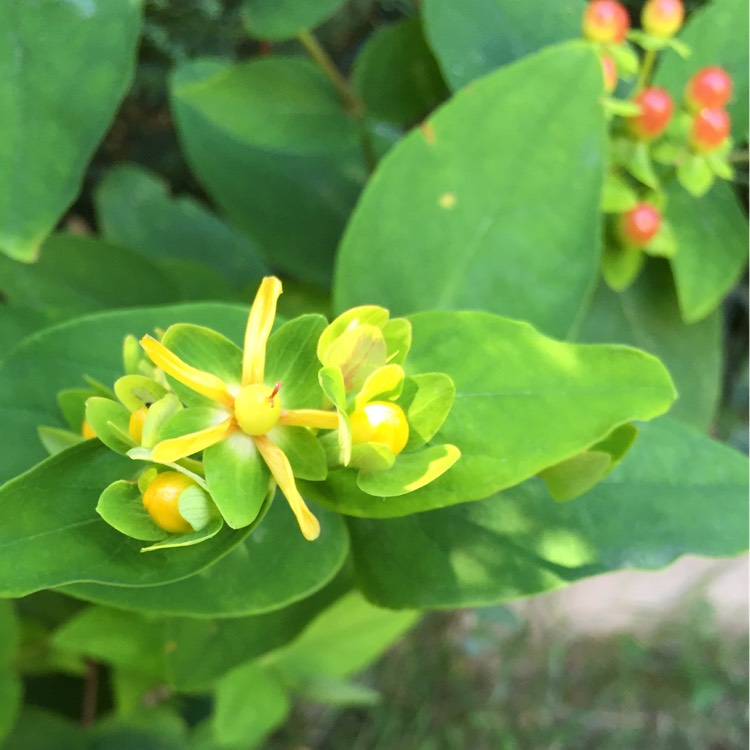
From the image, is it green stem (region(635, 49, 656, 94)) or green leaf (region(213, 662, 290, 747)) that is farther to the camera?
green leaf (region(213, 662, 290, 747))

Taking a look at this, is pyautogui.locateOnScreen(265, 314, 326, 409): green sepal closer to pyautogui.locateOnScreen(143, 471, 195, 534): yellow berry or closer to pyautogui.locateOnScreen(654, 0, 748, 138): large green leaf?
pyautogui.locateOnScreen(143, 471, 195, 534): yellow berry

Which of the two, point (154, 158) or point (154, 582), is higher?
point (154, 582)

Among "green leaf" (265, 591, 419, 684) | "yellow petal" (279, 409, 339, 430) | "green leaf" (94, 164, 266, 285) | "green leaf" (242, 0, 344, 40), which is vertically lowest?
"green leaf" (265, 591, 419, 684)

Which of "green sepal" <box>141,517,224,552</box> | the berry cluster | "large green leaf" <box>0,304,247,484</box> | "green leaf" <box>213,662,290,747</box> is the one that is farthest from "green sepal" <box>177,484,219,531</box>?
"green leaf" <box>213,662,290,747</box>

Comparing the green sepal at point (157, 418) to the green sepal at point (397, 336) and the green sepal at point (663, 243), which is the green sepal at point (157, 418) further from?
the green sepal at point (663, 243)

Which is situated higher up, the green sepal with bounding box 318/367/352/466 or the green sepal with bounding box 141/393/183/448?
the green sepal with bounding box 318/367/352/466

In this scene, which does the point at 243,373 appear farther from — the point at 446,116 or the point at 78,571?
the point at 446,116

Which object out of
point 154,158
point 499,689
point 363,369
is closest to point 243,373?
point 363,369
